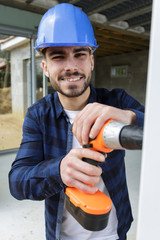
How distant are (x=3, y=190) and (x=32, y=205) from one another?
1.90 feet

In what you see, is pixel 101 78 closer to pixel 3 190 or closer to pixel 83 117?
pixel 3 190

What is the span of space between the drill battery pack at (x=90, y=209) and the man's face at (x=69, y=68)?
550 millimetres

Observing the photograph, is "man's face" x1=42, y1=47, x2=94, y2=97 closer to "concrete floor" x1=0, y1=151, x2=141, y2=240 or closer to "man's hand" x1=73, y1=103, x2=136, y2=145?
"man's hand" x1=73, y1=103, x2=136, y2=145

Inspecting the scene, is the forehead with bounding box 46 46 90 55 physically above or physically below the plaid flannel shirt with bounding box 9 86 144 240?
above

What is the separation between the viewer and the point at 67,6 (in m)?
0.99

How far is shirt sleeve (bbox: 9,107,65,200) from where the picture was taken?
30.1 inches

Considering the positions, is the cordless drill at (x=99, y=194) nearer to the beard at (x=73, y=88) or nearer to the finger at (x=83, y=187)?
the finger at (x=83, y=187)

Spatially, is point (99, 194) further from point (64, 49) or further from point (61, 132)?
point (64, 49)

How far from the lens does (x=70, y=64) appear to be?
3.22ft

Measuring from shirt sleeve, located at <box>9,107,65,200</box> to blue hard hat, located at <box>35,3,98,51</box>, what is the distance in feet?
1.34

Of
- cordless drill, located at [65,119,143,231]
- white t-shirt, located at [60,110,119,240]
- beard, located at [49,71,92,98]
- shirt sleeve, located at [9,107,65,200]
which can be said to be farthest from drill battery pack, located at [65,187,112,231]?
beard, located at [49,71,92,98]

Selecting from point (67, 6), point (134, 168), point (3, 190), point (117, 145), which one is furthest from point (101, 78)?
point (117, 145)

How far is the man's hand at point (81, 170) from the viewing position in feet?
1.90

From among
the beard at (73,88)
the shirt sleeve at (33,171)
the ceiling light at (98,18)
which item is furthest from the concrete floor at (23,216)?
the ceiling light at (98,18)
